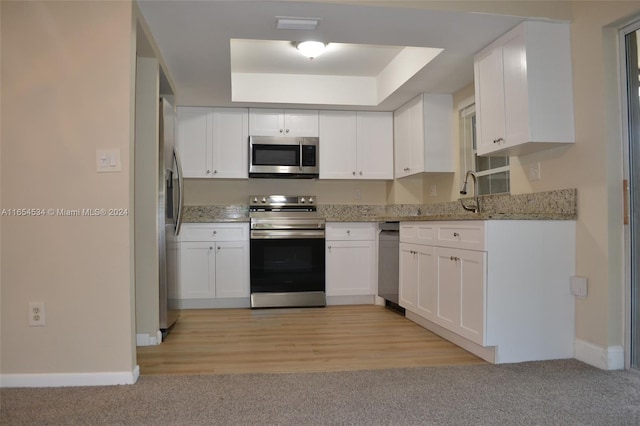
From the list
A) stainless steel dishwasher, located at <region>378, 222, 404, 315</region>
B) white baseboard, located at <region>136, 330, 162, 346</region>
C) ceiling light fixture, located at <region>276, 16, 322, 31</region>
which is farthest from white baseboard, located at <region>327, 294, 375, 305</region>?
ceiling light fixture, located at <region>276, 16, 322, 31</region>

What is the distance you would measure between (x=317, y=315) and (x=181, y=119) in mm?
2571

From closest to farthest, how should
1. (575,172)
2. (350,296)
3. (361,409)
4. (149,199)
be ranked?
(361,409)
(575,172)
(149,199)
(350,296)

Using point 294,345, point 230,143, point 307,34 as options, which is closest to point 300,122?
point 230,143

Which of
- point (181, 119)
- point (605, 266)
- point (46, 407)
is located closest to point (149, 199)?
point (46, 407)

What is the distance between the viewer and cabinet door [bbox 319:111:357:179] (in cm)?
487

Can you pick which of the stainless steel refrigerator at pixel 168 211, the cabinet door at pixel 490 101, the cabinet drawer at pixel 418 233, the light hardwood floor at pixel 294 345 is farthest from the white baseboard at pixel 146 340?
the cabinet door at pixel 490 101

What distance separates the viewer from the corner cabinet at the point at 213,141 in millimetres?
4684

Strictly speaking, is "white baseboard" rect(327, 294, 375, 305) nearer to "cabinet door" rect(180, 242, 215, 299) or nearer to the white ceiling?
"cabinet door" rect(180, 242, 215, 299)

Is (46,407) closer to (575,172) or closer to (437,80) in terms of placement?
(575,172)

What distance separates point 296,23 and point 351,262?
2.66 metres

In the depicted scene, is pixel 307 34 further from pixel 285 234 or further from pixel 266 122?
pixel 285 234

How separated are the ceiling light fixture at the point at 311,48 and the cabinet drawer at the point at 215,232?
1.82 meters

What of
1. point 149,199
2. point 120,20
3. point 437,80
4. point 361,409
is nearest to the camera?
point 361,409

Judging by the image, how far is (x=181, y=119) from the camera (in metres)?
4.69
